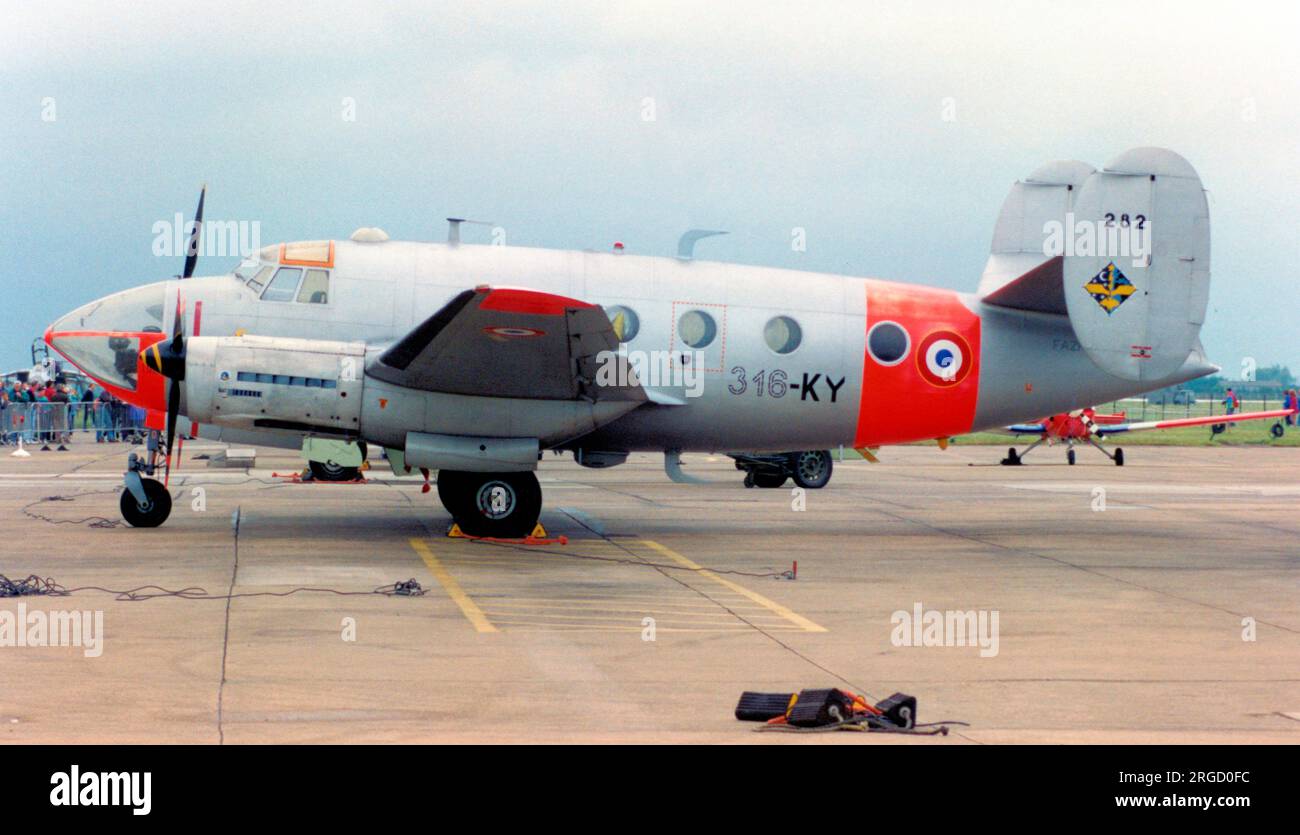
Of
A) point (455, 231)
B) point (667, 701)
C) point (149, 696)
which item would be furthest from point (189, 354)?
point (667, 701)

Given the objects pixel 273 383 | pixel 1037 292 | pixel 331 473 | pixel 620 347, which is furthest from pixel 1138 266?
pixel 331 473

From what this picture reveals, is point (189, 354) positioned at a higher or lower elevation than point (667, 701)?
higher

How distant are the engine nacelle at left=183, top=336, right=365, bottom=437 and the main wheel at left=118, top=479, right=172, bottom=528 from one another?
2.29 m

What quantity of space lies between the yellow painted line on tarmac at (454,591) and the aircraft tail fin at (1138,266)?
32.5 ft

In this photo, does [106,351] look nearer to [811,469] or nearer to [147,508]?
[147,508]

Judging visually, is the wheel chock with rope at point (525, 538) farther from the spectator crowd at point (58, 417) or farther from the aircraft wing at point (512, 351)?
the spectator crowd at point (58, 417)

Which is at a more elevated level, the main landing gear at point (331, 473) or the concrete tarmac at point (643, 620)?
the main landing gear at point (331, 473)

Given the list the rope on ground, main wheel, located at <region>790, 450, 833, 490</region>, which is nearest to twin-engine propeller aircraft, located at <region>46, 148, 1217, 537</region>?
the rope on ground

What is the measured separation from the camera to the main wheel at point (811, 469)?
3079cm

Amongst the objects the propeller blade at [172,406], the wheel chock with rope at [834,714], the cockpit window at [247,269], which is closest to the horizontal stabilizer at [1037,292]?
the cockpit window at [247,269]

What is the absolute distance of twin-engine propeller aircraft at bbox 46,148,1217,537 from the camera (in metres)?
18.2

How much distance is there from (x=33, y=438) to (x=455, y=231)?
105ft
